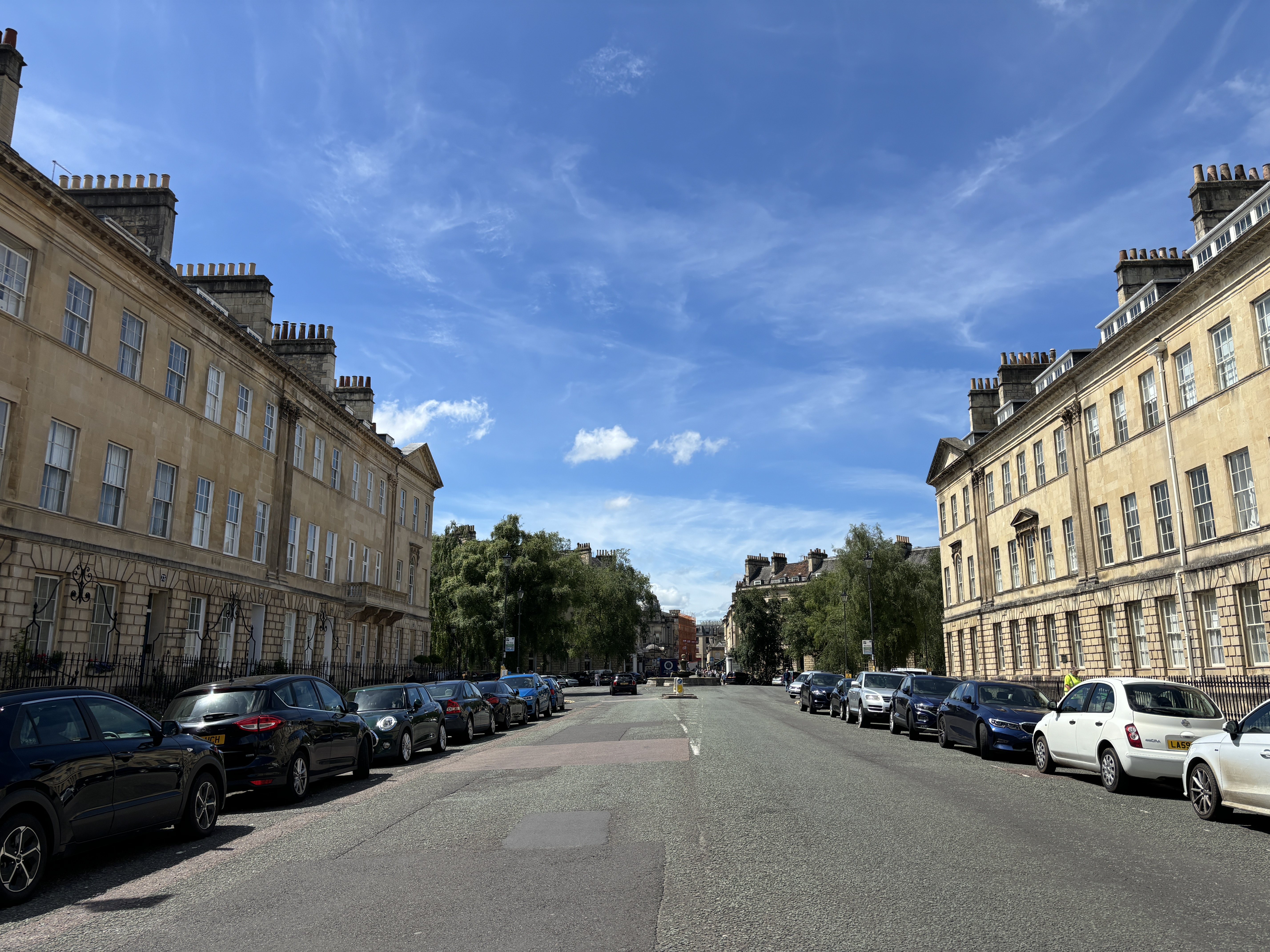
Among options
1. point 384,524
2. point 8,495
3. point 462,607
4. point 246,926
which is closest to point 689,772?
point 246,926

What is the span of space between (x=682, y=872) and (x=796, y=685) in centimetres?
5288

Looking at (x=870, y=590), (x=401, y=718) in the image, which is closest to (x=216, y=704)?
(x=401, y=718)

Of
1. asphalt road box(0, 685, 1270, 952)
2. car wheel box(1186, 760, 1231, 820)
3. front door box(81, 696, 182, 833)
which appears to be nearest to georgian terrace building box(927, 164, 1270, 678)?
asphalt road box(0, 685, 1270, 952)

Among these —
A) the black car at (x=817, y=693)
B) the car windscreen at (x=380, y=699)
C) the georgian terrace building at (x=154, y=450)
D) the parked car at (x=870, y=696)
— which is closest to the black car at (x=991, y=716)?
the parked car at (x=870, y=696)

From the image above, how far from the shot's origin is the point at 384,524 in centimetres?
4338

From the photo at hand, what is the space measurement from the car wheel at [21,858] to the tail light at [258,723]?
430cm

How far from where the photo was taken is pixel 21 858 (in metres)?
6.74

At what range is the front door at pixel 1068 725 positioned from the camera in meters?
13.4

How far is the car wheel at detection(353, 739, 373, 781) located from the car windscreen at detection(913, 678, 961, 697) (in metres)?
13.8

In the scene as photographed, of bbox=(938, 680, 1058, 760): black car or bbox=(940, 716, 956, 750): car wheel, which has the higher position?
bbox=(938, 680, 1058, 760): black car

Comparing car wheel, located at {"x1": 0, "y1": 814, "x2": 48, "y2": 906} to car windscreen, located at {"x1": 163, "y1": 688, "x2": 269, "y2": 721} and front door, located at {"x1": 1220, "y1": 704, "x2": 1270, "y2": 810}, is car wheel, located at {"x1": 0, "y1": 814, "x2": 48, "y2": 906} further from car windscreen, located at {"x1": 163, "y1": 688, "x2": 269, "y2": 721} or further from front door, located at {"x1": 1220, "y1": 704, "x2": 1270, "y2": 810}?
front door, located at {"x1": 1220, "y1": 704, "x2": 1270, "y2": 810}

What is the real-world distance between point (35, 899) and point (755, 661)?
10323cm

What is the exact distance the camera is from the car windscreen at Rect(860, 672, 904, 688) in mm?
26641

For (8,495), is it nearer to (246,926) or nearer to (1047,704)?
(246,926)
